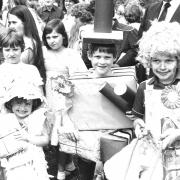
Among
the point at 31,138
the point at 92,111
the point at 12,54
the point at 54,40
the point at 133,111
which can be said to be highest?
the point at 54,40

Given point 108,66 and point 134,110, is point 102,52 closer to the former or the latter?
point 108,66

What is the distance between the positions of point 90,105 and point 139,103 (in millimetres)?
528

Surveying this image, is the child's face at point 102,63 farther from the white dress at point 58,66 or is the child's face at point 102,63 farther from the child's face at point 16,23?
the child's face at point 16,23

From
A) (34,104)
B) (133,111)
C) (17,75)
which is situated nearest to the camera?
(133,111)

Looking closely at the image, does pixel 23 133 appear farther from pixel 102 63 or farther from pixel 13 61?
pixel 13 61

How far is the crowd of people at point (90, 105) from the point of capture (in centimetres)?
312

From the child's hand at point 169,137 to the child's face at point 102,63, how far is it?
104cm

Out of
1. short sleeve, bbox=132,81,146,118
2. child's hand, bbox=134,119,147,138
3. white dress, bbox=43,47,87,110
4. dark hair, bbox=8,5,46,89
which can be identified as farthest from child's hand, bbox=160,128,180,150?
dark hair, bbox=8,5,46,89

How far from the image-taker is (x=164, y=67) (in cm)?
329

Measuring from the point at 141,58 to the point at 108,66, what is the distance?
1.50ft

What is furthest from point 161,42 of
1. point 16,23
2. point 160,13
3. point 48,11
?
point 48,11

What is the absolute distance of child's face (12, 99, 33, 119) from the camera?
12.5ft

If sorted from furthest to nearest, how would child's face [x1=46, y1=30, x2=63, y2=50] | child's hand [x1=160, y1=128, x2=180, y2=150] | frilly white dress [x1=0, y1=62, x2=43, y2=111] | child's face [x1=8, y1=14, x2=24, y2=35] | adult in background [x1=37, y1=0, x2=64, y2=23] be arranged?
adult in background [x1=37, y1=0, x2=64, y2=23] → child's face [x1=8, y1=14, x2=24, y2=35] → child's face [x1=46, y1=30, x2=63, y2=50] → frilly white dress [x1=0, y1=62, x2=43, y2=111] → child's hand [x1=160, y1=128, x2=180, y2=150]

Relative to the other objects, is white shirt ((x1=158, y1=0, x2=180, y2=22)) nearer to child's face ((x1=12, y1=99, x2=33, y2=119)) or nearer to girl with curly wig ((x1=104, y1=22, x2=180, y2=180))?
girl with curly wig ((x1=104, y1=22, x2=180, y2=180))
